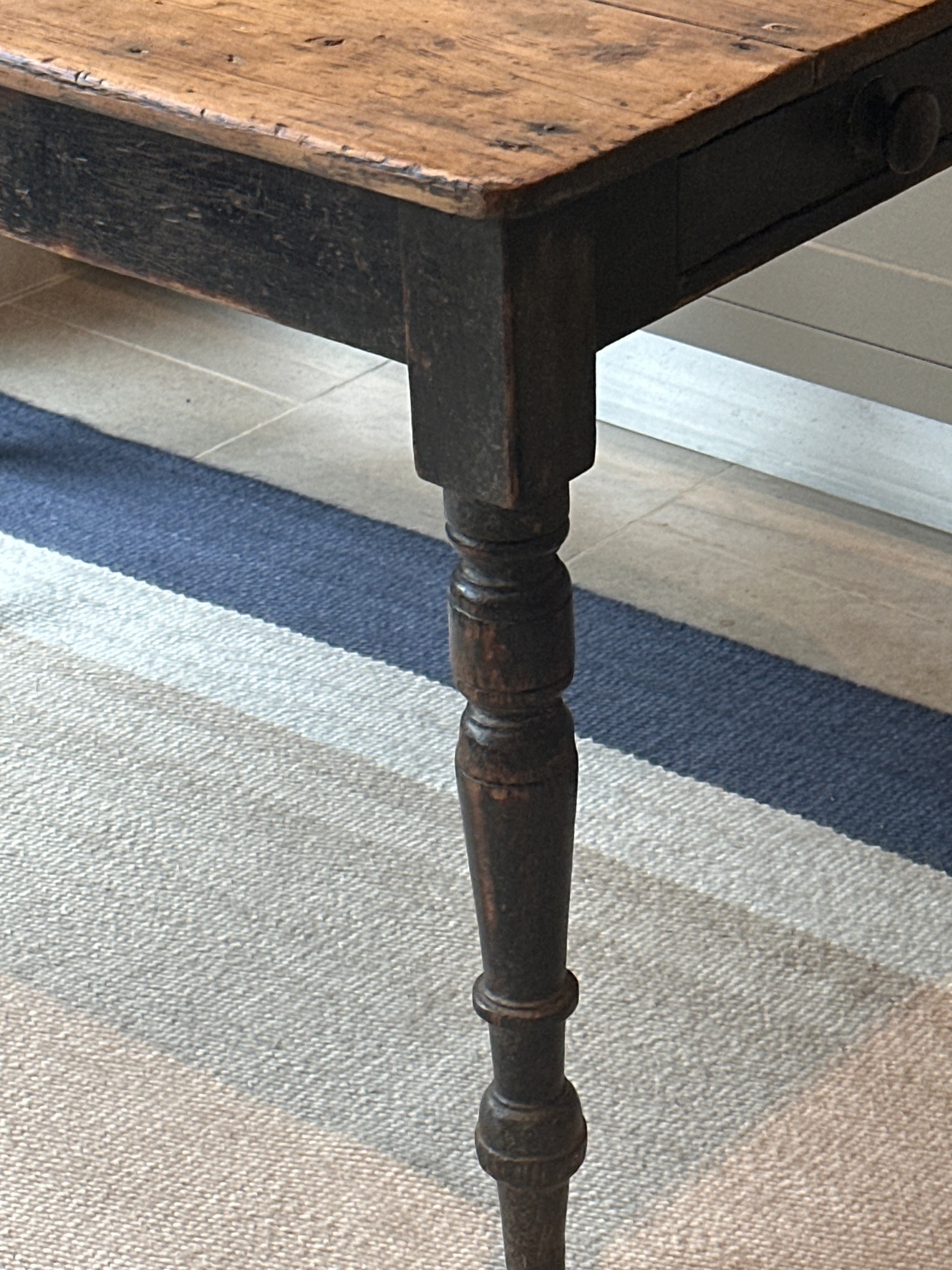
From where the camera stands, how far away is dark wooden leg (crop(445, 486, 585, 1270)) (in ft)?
2.75

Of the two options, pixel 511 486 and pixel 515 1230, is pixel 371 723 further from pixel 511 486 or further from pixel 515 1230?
pixel 511 486

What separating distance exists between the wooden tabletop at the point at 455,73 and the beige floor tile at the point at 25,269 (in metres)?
1.80

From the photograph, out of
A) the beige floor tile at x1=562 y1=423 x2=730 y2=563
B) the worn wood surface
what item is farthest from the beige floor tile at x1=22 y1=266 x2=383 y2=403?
the worn wood surface

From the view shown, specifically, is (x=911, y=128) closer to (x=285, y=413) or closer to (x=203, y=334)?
(x=285, y=413)

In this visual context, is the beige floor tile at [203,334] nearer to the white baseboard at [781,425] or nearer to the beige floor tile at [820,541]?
the white baseboard at [781,425]

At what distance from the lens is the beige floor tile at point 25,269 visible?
261 centimetres

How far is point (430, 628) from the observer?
1801 millimetres

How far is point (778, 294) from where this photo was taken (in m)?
1.93

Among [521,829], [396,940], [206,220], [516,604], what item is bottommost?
[396,940]

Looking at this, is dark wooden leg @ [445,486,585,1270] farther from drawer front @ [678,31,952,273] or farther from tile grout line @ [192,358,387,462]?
tile grout line @ [192,358,387,462]

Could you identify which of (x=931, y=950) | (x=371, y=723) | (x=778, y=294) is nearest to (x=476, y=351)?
(x=931, y=950)

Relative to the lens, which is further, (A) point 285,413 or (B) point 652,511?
(A) point 285,413

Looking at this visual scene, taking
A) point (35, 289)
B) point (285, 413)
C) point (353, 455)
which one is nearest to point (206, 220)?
point (353, 455)

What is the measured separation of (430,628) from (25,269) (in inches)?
46.8
